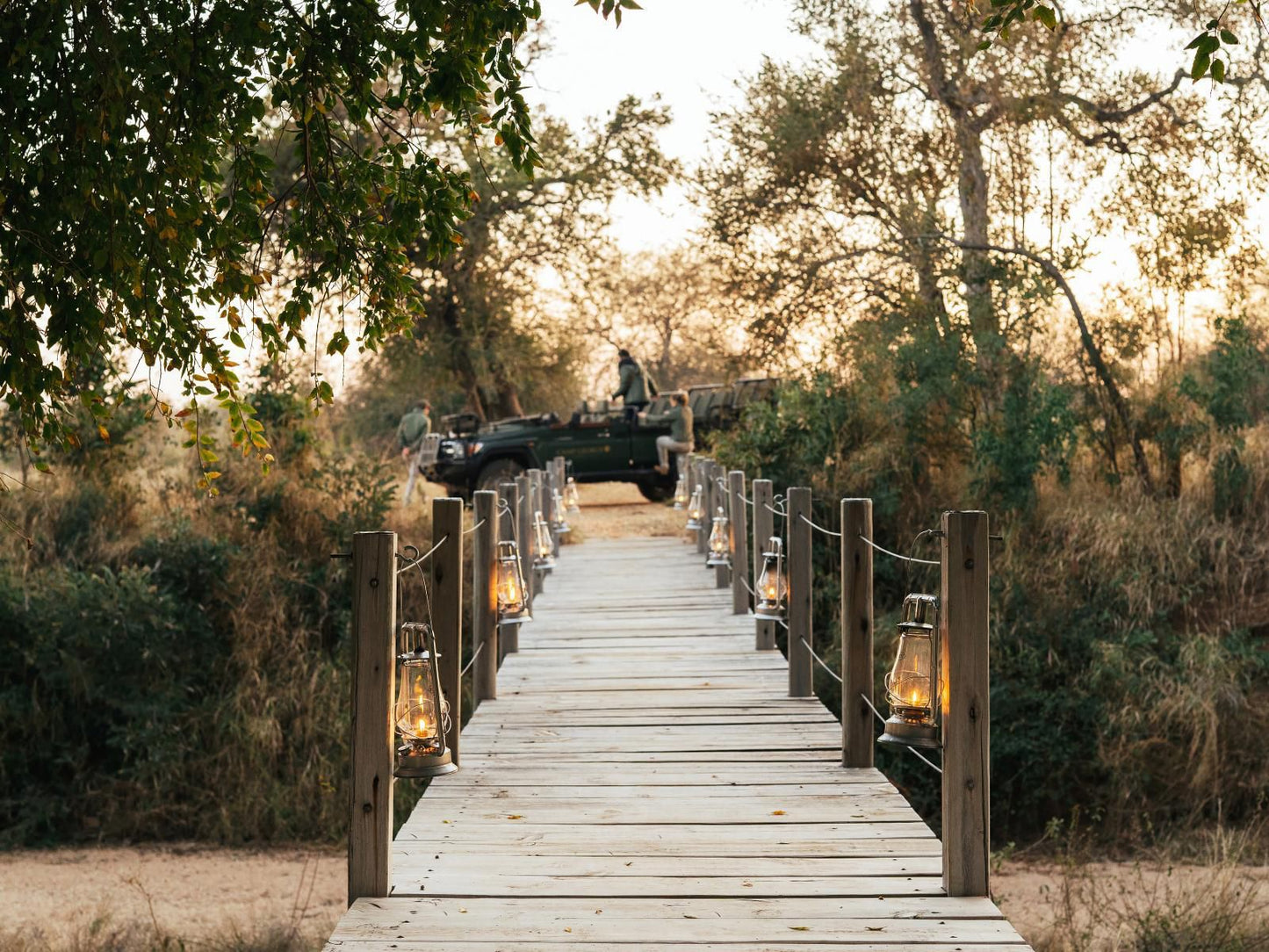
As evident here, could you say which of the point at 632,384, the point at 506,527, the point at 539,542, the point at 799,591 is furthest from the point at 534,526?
the point at 632,384

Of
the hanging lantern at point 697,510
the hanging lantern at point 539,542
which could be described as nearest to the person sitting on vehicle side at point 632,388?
the hanging lantern at point 697,510

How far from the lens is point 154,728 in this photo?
48.3ft

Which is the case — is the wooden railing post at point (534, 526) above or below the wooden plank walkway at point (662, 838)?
above

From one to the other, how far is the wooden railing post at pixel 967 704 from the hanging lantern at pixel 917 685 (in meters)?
0.26

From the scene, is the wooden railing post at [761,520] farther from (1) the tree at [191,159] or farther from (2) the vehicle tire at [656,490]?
(2) the vehicle tire at [656,490]

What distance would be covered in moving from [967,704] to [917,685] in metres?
0.36

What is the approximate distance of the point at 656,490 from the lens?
21734mm

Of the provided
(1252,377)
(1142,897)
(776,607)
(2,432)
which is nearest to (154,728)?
(2,432)

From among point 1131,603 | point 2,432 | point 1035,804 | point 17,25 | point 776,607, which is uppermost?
point 17,25

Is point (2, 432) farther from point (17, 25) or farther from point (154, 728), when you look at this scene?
point (17, 25)

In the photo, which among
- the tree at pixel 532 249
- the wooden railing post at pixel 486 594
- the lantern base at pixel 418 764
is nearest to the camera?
the lantern base at pixel 418 764

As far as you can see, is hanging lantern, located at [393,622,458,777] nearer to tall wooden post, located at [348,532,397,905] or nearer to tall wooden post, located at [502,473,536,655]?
tall wooden post, located at [348,532,397,905]

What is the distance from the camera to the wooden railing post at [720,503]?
41.5 feet

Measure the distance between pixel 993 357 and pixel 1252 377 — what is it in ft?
10.3
